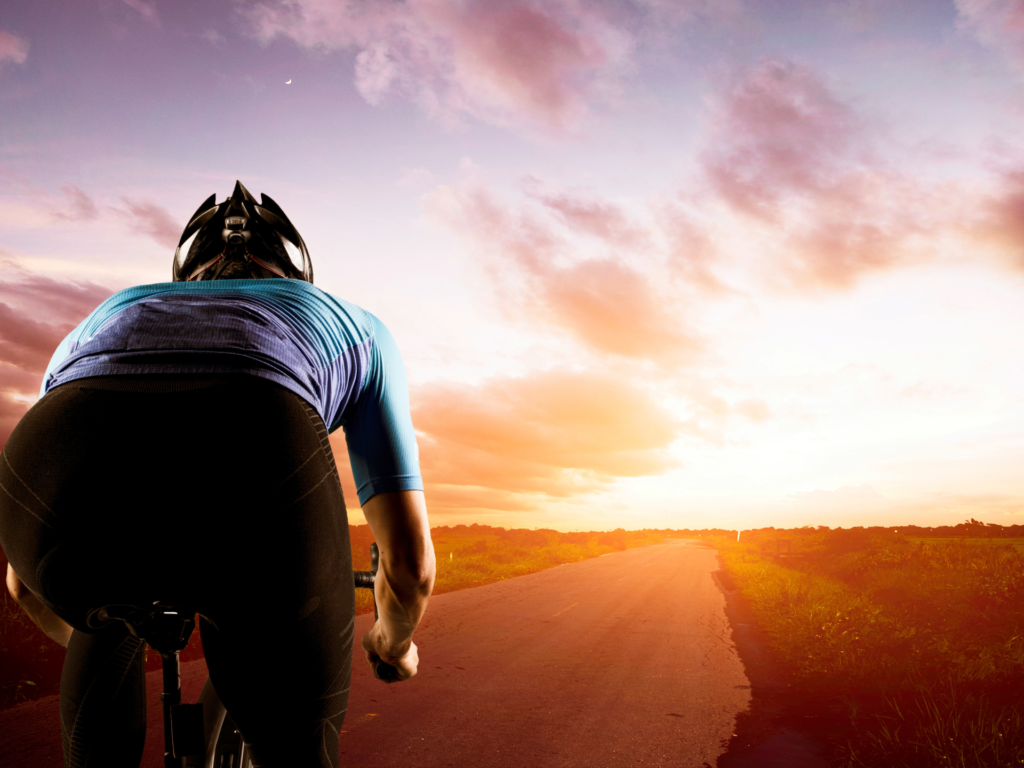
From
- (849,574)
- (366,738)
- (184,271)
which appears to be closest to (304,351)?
(184,271)

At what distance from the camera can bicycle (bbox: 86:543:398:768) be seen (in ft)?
3.80

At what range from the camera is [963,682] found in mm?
6293

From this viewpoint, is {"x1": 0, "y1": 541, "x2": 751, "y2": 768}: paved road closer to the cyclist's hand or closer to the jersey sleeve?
the cyclist's hand

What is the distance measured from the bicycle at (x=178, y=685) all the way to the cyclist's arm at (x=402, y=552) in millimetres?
44

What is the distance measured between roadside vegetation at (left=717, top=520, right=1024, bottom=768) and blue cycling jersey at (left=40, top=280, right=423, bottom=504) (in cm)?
539

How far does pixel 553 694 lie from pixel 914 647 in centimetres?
566

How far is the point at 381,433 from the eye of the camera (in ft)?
4.66

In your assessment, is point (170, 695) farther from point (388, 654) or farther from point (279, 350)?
point (279, 350)

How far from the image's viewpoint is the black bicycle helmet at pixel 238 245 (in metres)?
1.66

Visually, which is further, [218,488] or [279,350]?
[279,350]

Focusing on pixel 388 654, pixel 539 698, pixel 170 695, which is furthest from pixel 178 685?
pixel 539 698

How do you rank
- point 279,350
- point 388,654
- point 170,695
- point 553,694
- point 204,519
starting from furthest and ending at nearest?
point 553,694, point 388,654, point 170,695, point 279,350, point 204,519

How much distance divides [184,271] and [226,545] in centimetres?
104

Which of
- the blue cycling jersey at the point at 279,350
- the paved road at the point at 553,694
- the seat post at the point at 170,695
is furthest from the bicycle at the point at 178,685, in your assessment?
the paved road at the point at 553,694
